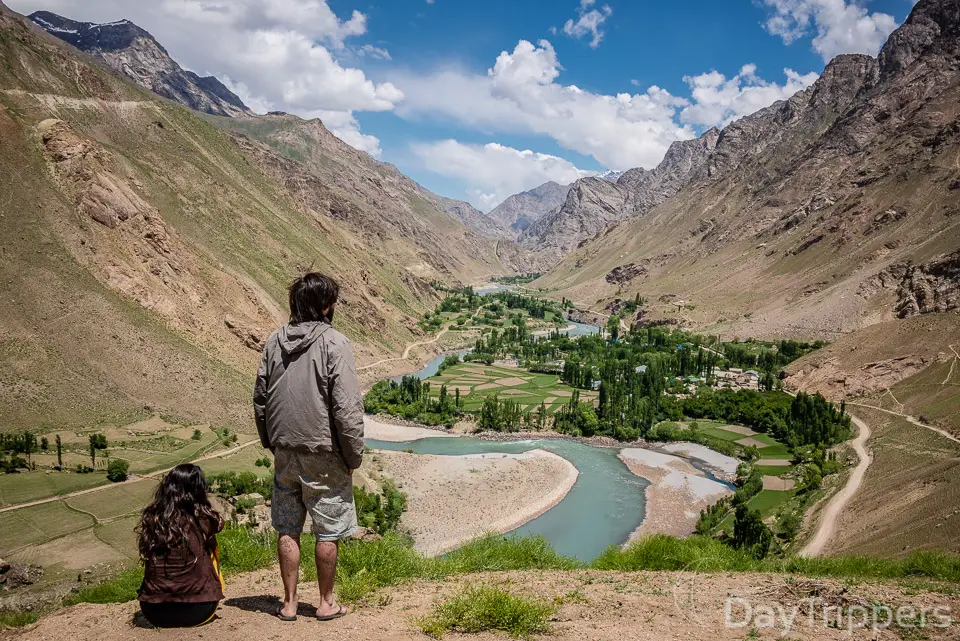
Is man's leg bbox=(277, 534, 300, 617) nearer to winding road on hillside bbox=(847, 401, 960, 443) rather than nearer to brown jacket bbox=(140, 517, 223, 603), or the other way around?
brown jacket bbox=(140, 517, 223, 603)

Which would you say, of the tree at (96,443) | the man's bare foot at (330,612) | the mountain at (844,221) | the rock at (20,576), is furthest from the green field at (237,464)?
the mountain at (844,221)

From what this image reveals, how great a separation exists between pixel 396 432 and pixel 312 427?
205 feet

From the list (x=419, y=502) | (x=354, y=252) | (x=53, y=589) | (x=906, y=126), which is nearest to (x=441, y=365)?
(x=354, y=252)

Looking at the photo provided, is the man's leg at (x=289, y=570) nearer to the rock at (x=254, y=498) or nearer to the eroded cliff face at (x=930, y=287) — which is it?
the rock at (x=254, y=498)

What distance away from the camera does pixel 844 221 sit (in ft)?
407

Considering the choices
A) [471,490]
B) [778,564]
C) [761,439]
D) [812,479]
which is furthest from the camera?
[761,439]

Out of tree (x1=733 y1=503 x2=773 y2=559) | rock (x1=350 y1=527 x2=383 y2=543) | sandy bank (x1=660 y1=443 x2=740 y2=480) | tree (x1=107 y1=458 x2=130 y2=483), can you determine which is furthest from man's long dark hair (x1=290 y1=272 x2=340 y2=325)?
sandy bank (x1=660 y1=443 x2=740 y2=480)

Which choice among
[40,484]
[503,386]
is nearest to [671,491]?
[503,386]

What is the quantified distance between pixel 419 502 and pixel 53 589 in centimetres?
2303

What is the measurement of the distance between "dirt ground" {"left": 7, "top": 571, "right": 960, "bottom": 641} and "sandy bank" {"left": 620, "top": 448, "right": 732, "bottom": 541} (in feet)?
107

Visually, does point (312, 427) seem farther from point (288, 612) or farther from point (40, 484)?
point (40, 484)

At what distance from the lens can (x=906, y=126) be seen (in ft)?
443

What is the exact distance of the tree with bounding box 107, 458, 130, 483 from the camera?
129ft

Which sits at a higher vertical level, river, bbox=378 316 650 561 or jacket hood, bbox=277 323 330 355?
jacket hood, bbox=277 323 330 355
